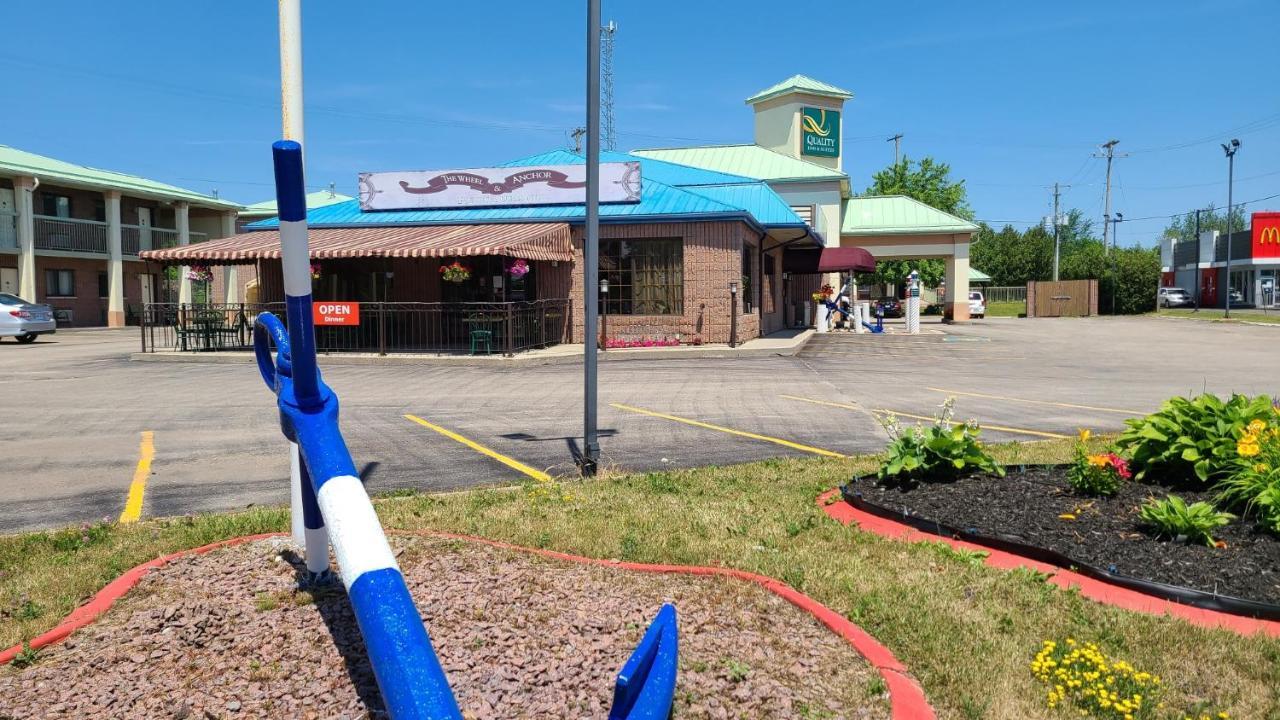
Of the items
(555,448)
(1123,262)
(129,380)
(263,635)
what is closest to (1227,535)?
(263,635)

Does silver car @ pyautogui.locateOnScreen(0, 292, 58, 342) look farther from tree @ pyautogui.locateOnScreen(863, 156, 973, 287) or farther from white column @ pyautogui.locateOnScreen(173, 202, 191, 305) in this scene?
tree @ pyautogui.locateOnScreen(863, 156, 973, 287)

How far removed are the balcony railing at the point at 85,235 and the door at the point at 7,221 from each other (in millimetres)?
36

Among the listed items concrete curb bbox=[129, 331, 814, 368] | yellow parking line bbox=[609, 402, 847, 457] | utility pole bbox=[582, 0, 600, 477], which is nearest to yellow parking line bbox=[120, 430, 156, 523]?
utility pole bbox=[582, 0, 600, 477]

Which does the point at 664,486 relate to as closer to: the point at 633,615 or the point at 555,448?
the point at 555,448

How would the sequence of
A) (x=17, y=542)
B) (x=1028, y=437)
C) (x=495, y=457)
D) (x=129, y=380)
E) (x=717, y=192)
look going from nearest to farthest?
(x=17, y=542), (x=495, y=457), (x=1028, y=437), (x=129, y=380), (x=717, y=192)

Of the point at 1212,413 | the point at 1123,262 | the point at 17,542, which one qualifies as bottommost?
the point at 17,542

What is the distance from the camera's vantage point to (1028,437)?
9.45 meters

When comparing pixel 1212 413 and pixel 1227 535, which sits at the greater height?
pixel 1212 413

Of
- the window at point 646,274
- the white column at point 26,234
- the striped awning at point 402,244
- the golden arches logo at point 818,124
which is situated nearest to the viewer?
the striped awning at point 402,244

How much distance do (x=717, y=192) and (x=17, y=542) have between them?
25513mm

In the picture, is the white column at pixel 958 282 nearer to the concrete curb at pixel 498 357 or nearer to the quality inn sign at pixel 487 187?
the concrete curb at pixel 498 357

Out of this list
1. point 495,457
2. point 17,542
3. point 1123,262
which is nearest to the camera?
point 17,542

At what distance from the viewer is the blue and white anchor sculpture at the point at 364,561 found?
2215mm

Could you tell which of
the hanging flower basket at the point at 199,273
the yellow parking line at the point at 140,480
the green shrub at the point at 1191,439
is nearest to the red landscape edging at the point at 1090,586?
the green shrub at the point at 1191,439
